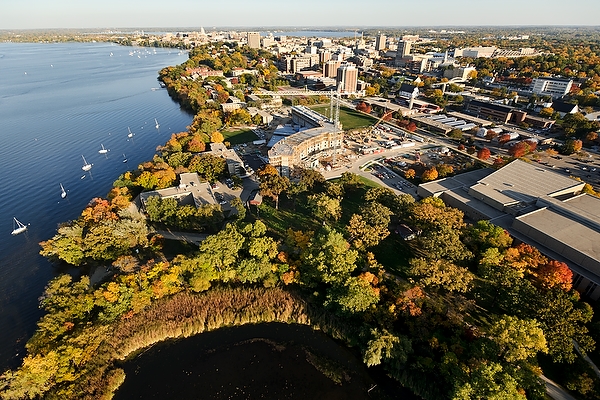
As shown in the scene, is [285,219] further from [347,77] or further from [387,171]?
[347,77]

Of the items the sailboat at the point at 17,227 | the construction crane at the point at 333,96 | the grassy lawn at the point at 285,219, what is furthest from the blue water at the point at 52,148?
the construction crane at the point at 333,96

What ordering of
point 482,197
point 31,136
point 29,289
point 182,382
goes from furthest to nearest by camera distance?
1. point 31,136
2. point 482,197
3. point 29,289
4. point 182,382

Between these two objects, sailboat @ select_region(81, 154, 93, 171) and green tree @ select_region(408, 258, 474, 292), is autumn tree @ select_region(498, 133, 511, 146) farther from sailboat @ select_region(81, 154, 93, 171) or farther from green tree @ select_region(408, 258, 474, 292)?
sailboat @ select_region(81, 154, 93, 171)

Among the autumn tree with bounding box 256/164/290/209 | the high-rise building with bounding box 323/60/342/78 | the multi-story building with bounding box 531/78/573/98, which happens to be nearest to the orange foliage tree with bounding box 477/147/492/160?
the autumn tree with bounding box 256/164/290/209

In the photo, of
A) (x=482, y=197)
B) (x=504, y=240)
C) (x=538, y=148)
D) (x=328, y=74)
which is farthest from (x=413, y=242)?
(x=328, y=74)

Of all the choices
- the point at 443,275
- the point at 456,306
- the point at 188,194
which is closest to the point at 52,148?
the point at 188,194

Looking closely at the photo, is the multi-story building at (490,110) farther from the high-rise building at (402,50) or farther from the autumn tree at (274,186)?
the high-rise building at (402,50)

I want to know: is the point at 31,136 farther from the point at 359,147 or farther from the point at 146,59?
the point at 146,59
